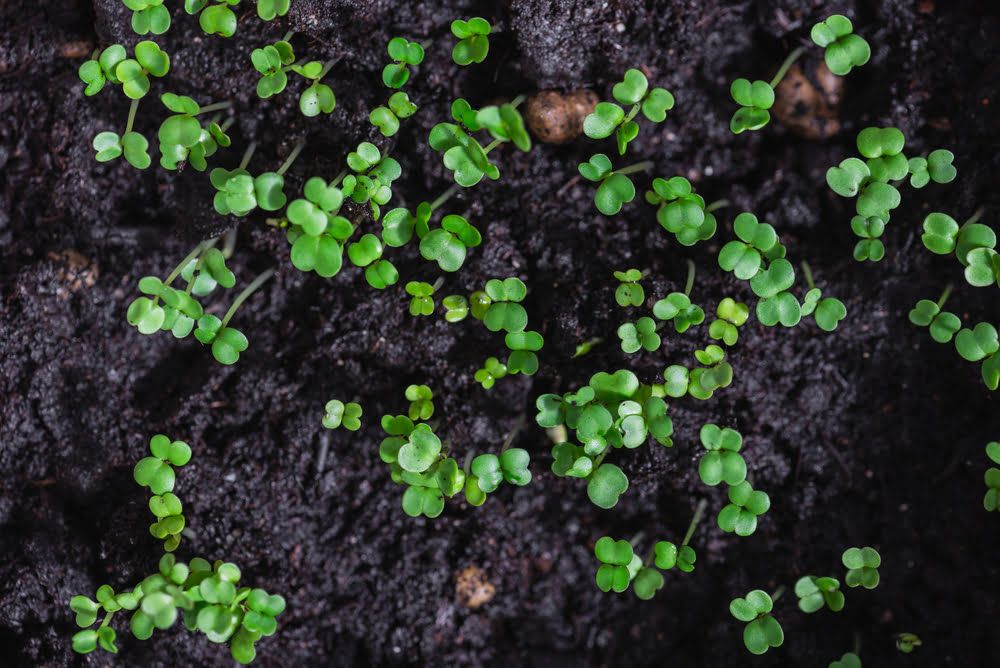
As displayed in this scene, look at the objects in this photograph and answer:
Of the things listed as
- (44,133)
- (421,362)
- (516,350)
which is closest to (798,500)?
(516,350)

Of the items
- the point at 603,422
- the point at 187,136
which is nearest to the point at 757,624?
the point at 603,422

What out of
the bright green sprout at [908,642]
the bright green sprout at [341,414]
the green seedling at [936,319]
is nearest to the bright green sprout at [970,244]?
the green seedling at [936,319]

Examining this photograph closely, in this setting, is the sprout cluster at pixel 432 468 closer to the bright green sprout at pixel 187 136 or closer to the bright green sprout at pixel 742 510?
the bright green sprout at pixel 742 510

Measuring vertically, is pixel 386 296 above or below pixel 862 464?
above

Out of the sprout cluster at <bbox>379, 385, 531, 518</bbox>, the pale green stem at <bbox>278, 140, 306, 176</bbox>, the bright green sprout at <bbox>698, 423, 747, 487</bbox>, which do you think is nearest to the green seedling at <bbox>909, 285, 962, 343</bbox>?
the bright green sprout at <bbox>698, 423, 747, 487</bbox>

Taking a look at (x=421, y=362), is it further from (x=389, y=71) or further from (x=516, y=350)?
(x=389, y=71)
